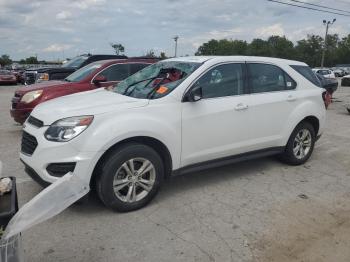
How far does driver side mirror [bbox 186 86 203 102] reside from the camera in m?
4.38

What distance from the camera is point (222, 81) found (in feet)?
16.0

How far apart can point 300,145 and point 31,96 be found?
516 cm

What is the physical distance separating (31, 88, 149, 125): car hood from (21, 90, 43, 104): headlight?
3075 mm

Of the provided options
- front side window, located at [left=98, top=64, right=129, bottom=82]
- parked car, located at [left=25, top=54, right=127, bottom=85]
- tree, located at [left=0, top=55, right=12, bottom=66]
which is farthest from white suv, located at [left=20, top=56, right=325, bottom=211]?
tree, located at [left=0, top=55, right=12, bottom=66]

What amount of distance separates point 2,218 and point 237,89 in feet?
11.6

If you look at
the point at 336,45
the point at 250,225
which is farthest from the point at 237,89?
the point at 336,45

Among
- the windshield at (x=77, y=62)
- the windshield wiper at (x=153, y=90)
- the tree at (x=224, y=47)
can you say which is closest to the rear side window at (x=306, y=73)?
the windshield wiper at (x=153, y=90)

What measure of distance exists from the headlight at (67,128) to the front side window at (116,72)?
440 cm

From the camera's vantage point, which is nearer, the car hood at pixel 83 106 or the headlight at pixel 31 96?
the car hood at pixel 83 106

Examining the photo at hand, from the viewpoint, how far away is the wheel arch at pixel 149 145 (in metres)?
3.90

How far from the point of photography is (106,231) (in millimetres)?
3695

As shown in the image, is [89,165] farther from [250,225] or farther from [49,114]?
[250,225]

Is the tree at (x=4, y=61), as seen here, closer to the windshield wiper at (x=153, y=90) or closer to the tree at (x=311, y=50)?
the tree at (x=311, y=50)

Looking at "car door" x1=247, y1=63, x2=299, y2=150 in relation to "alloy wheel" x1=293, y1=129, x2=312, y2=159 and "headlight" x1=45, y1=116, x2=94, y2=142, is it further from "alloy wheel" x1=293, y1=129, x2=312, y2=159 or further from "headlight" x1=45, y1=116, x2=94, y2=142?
"headlight" x1=45, y1=116, x2=94, y2=142
